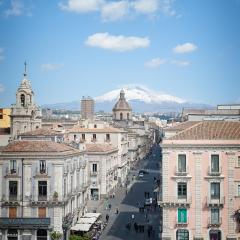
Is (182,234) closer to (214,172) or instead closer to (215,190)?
(215,190)

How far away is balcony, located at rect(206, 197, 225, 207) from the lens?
45.8 meters

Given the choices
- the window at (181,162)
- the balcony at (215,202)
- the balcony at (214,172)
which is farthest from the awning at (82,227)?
the balcony at (214,172)

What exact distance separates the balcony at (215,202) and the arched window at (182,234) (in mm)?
2976

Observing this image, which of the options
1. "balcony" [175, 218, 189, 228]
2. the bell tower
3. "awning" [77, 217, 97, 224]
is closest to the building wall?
"balcony" [175, 218, 189, 228]

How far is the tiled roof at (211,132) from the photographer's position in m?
47.0

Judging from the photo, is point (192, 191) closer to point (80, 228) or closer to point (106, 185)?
point (80, 228)

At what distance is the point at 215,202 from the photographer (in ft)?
151

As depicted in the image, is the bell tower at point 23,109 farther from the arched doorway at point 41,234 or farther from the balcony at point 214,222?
the balcony at point 214,222

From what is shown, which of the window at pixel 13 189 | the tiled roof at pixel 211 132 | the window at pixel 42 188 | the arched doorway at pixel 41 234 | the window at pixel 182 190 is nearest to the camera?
the window at pixel 182 190

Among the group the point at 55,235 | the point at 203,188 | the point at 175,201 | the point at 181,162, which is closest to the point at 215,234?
the point at 203,188

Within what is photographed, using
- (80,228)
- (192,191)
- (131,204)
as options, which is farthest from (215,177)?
(131,204)

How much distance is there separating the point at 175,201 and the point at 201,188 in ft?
7.80

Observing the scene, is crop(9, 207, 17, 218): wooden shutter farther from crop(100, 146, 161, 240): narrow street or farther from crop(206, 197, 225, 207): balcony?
crop(206, 197, 225, 207): balcony

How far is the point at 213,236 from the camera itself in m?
46.2
